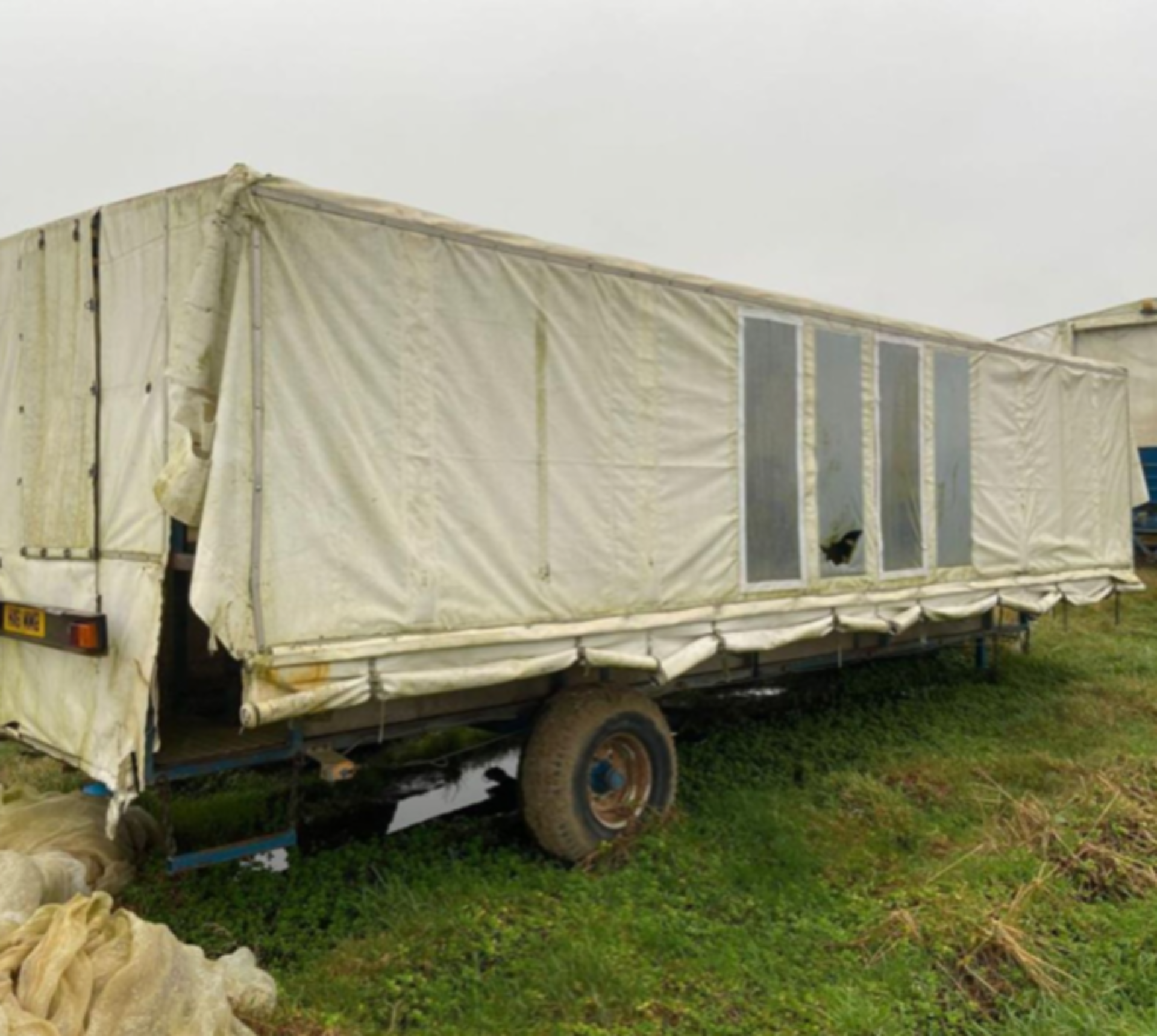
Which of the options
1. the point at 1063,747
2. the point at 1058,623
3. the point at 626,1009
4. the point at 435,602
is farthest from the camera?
the point at 1058,623

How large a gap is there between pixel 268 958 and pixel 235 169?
3014mm

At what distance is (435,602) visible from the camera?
14.3ft

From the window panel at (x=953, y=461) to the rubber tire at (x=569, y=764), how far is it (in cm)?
303

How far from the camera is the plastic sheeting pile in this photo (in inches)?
109

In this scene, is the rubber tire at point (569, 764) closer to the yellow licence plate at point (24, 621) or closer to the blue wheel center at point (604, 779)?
the blue wheel center at point (604, 779)

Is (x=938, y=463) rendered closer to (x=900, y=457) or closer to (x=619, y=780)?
(x=900, y=457)

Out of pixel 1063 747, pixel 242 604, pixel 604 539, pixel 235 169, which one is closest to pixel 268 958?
pixel 242 604

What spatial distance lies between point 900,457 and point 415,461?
12.1ft

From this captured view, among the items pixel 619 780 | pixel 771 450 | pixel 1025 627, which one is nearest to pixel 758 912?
pixel 619 780

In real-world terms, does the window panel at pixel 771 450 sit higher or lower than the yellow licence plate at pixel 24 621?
higher

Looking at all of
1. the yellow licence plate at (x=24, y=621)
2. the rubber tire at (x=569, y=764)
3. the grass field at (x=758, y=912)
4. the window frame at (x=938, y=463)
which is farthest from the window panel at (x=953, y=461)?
the yellow licence plate at (x=24, y=621)

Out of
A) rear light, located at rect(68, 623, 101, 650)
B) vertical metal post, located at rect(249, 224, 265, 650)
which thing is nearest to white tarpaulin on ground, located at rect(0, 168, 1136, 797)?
vertical metal post, located at rect(249, 224, 265, 650)

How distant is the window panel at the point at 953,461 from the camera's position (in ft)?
23.0

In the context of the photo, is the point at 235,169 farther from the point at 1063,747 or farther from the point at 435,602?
the point at 1063,747
